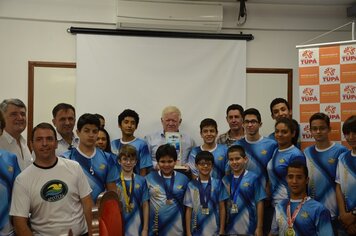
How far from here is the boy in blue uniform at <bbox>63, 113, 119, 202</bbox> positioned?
10.2 ft

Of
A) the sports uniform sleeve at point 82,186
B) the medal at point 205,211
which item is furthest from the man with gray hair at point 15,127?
the medal at point 205,211

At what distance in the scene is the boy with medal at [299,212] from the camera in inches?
119

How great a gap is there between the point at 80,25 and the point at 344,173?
363 cm

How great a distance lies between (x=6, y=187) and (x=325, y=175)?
8.31ft

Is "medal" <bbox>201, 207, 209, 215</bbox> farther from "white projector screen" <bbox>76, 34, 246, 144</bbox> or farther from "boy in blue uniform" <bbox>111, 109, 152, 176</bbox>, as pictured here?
"white projector screen" <bbox>76, 34, 246, 144</bbox>

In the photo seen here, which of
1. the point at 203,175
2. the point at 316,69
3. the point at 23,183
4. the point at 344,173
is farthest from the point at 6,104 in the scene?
the point at 316,69

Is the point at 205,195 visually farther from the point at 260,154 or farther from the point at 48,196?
the point at 48,196

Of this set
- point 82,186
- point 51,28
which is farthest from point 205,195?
point 51,28

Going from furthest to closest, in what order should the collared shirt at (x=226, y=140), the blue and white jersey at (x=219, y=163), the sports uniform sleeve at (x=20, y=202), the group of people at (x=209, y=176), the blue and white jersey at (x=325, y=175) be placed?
the collared shirt at (x=226, y=140) < the blue and white jersey at (x=219, y=163) < the blue and white jersey at (x=325, y=175) < the group of people at (x=209, y=176) < the sports uniform sleeve at (x=20, y=202)

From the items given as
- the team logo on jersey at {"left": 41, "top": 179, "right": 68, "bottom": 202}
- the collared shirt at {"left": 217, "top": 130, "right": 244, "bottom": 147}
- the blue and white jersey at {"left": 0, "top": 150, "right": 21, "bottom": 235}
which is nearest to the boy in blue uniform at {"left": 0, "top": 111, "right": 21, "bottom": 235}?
the blue and white jersey at {"left": 0, "top": 150, "right": 21, "bottom": 235}

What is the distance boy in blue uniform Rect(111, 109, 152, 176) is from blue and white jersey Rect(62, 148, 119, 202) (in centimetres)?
82

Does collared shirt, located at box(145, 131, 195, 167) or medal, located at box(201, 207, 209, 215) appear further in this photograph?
collared shirt, located at box(145, 131, 195, 167)

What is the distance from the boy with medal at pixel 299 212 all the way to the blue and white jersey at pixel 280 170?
7.3 inches

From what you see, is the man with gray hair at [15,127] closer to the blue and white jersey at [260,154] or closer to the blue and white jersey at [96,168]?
the blue and white jersey at [96,168]
